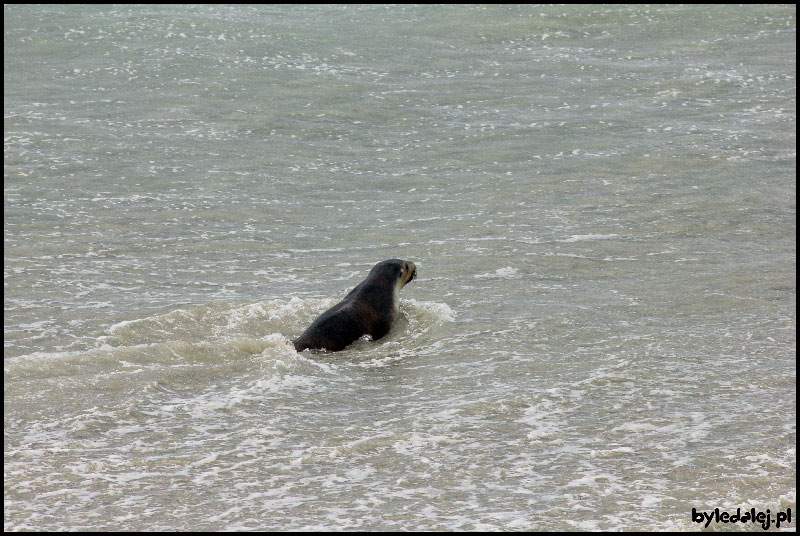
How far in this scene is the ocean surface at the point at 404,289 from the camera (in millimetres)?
5785

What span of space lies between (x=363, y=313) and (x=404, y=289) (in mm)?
1410

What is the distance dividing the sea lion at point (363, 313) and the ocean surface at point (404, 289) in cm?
16

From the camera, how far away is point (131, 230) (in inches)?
483

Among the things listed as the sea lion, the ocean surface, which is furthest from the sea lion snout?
the ocean surface

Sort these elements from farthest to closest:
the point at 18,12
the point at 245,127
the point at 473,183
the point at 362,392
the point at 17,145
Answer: the point at 18,12 < the point at 245,127 < the point at 17,145 < the point at 473,183 < the point at 362,392

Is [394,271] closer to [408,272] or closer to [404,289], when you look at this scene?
[408,272]

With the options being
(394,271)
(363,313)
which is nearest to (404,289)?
(394,271)

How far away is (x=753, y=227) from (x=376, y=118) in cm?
801

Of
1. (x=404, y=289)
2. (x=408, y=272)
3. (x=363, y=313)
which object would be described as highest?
(x=408, y=272)

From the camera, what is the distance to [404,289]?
1008cm

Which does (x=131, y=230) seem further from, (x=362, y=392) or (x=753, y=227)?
(x=753, y=227)

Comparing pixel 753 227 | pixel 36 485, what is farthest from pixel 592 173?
pixel 36 485

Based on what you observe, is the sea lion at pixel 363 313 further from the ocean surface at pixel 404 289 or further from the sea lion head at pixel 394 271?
the ocean surface at pixel 404 289

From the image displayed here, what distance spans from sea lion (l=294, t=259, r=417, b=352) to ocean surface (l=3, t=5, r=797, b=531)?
158 mm
